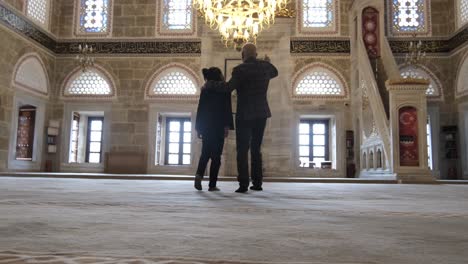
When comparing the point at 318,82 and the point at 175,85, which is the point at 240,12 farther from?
the point at 175,85

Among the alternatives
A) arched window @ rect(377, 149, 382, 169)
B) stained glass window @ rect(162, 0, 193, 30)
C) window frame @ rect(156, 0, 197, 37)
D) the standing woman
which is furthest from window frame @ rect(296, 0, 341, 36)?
the standing woman

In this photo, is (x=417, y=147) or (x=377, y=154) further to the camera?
(x=377, y=154)

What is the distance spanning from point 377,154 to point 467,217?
275 inches

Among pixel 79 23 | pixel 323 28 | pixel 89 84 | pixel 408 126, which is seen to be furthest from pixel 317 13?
pixel 79 23

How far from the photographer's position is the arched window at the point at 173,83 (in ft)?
37.0

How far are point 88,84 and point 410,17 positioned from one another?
8.54 m

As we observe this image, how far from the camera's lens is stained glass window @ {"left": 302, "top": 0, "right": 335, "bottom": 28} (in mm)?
11398

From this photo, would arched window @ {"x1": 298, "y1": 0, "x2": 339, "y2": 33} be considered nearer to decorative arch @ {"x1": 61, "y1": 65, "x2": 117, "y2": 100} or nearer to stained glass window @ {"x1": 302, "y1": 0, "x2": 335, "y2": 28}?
stained glass window @ {"x1": 302, "y1": 0, "x2": 335, "y2": 28}

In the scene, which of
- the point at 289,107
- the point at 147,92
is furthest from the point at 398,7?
the point at 147,92

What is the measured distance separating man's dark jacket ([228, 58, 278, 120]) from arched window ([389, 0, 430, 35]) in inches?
356

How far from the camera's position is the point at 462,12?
1069 centimetres

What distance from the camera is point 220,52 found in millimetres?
10188

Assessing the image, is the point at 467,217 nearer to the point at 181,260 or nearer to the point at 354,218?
the point at 354,218

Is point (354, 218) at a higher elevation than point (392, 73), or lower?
lower
